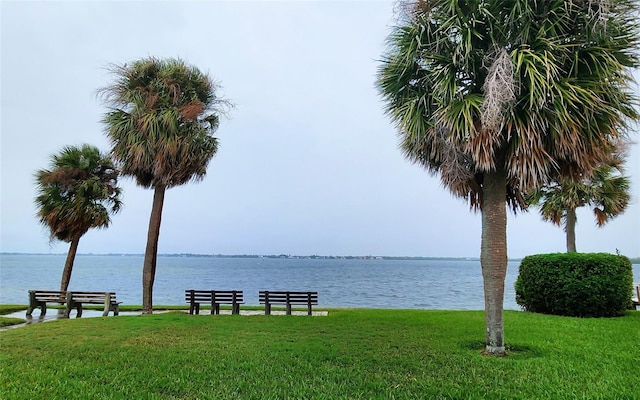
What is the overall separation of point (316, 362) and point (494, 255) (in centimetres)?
349

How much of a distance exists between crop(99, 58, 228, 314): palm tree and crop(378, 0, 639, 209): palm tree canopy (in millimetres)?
8266

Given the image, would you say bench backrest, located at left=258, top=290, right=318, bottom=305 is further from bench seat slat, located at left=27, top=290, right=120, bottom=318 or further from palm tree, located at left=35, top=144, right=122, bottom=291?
palm tree, located at left=35, top=144, right=122, bottom=291

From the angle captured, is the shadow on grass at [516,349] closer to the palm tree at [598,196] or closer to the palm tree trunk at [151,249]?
the palm tree at [598,196]

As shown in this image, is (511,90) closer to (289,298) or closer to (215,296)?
(289,298)

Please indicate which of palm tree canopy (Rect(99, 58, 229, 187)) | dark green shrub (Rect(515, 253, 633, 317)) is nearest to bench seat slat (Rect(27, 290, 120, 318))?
palm tree canopy (Rect(99, 58, 229, 187))

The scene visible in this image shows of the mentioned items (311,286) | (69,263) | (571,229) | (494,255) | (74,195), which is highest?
(74,195)

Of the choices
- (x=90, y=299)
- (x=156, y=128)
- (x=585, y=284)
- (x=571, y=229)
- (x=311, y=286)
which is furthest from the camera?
(x=311, y=286)

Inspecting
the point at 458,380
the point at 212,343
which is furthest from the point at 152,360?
the point at 458,380

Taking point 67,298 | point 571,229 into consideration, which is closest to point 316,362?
point 67,298

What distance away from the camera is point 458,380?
495 cm

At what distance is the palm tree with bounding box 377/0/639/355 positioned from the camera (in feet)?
19.1

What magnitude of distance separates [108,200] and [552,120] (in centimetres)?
1548

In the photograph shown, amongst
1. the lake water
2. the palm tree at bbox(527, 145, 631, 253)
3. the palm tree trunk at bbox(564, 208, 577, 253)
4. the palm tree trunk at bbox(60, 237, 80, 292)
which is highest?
the palm tree at bbox(527, 145, 631, 253)

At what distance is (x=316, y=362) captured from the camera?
19.0ft
